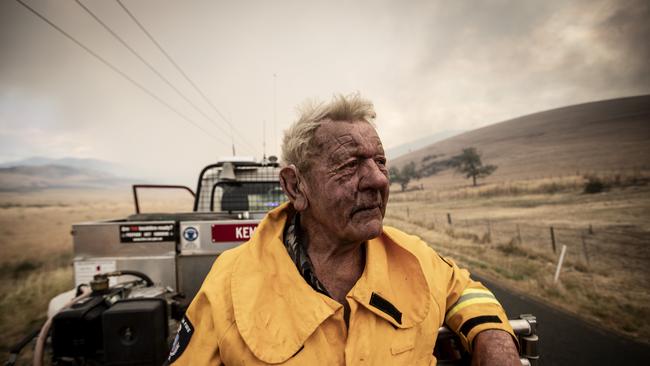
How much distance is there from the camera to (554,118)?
74.9 meters

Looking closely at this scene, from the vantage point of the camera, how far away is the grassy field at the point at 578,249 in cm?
598

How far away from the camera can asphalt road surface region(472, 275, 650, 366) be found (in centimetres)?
376

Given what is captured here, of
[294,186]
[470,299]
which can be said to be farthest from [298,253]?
A: [470,299]

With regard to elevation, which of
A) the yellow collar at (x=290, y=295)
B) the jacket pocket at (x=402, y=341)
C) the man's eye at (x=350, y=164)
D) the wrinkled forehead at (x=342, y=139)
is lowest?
the jacket pocket at (x=402, y=341)

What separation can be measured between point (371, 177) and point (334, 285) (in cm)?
58

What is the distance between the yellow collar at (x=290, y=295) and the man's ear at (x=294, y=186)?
16 centimetres

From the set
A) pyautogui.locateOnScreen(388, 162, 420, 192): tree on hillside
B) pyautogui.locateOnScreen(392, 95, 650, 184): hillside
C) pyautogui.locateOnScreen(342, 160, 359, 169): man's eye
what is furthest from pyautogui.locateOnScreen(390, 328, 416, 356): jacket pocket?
pyautogui.locateOnScreen(388, 162, 420, 192): tree on hillside

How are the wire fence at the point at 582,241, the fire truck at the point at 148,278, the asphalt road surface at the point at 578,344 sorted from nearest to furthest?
the fire truck at the point at 148,278 → the asphalt road surface at the point at 578,344 → the wire fence at the point at 582,241

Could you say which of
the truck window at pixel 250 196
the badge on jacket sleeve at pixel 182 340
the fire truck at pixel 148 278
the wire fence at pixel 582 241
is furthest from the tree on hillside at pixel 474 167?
the badge on jacket sleeve at pixel 182 340

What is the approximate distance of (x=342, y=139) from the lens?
139 cm

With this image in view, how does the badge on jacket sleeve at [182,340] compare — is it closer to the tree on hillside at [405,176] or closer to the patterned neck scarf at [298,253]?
the patterned neck scarf at [298,253]

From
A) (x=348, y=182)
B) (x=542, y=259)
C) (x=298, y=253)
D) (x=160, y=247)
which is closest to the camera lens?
(x=348, y=182)

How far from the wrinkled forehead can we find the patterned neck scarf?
49 cm

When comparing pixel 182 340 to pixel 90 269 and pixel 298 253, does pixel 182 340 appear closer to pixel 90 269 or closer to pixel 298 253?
pixel 298 253
